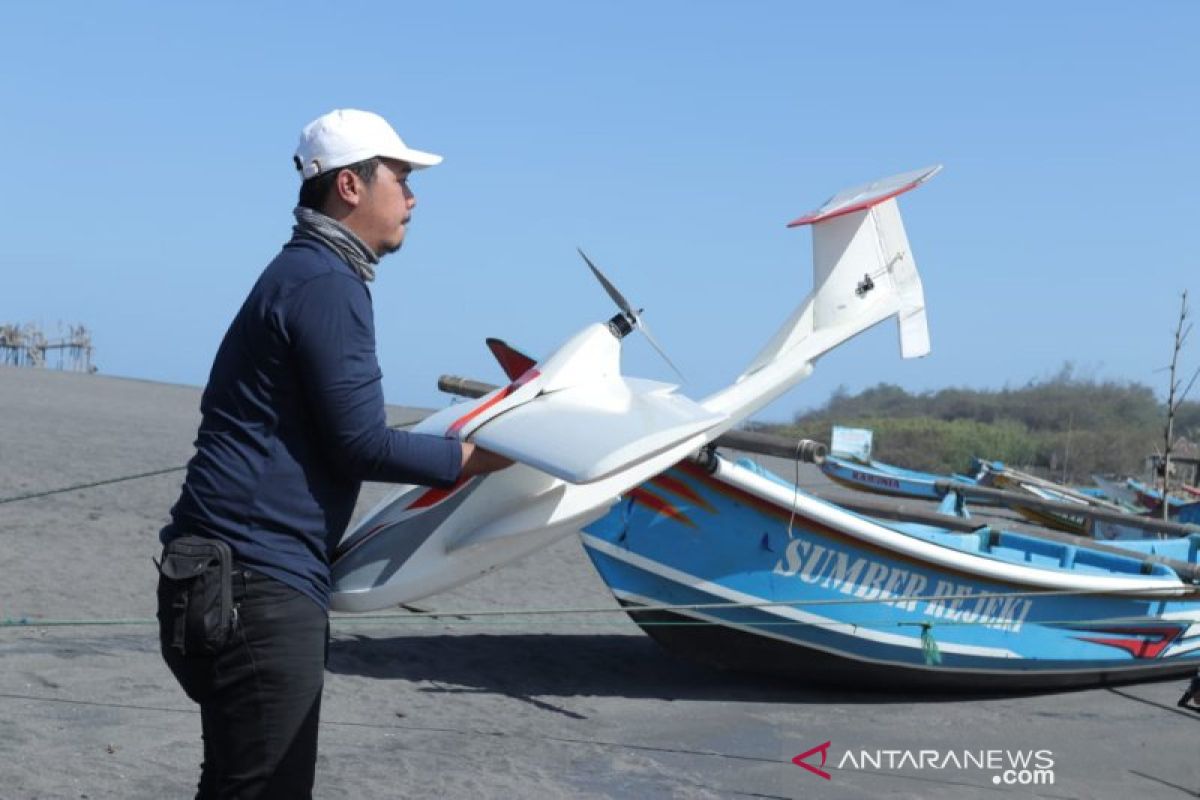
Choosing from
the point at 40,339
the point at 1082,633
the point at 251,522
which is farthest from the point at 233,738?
the point at 40,339

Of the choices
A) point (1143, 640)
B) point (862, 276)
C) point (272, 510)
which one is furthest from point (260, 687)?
point (1143, 640)

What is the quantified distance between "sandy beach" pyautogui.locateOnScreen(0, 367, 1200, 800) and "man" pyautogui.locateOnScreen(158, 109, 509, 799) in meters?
1.46

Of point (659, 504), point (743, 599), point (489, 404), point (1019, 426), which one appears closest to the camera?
point (489, 404)

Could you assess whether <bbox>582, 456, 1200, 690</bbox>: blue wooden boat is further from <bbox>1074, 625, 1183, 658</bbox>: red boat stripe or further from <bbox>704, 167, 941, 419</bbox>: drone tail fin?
<bbox>704, 167, 941, 419</bbox>: drone tail fin

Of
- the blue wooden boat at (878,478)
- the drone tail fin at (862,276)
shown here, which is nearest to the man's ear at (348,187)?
the drone tail fin at (862,276)

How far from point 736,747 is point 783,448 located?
2073mm

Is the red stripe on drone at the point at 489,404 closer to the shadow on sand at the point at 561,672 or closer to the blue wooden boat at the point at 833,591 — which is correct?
the blue wooden boat at the point at 833,591

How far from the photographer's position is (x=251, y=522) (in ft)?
8.72

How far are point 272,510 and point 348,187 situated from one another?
2.28 ft

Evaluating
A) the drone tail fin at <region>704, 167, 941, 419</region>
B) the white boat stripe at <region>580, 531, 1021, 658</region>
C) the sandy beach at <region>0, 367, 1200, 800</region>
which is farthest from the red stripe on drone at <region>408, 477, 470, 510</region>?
the white boat stripe at <region>580, 531, 1021, 658</region>

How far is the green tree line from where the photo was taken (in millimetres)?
51000

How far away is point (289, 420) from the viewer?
2.69 metres

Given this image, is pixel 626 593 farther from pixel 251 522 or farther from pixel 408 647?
pixel 251 522

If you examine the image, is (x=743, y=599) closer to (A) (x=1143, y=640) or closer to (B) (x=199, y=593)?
(A) (x=1143, y=640)
